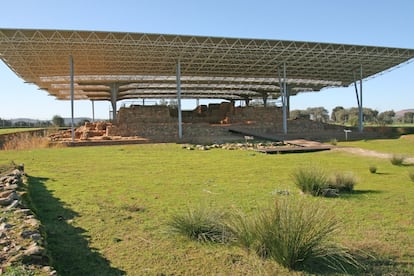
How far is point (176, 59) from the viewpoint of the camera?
33.6 meters

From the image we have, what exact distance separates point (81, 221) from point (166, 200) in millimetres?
2090

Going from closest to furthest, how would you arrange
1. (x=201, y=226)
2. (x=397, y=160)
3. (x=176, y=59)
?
(x=201, y=226) → (x=397, y=160) → (x=176, y=59)

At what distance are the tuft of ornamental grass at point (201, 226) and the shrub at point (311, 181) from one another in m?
3.34

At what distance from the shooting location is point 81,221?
20.8 ft

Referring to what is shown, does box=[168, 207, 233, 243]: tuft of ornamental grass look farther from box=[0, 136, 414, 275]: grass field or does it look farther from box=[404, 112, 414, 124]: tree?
box=[404, 112, 414, 124]: tree

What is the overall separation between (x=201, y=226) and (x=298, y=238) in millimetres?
1644

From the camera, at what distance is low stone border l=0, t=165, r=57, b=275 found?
3617mm

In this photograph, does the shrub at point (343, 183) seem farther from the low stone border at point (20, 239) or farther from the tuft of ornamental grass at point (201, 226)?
the low stone border at point (20, 239)

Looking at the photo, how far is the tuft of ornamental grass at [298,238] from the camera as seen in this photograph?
14.3ft

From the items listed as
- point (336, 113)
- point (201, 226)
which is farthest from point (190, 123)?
point (336, 113)

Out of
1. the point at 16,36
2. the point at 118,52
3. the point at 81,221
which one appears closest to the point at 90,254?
the point at 81,221

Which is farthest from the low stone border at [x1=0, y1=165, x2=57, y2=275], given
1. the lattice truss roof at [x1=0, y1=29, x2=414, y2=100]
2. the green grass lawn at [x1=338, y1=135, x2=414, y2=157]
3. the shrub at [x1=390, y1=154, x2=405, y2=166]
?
the lattice truss roof at [x1=0, y1=29, x2=414, y2=100]

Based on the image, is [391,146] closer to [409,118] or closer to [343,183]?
[343,183]

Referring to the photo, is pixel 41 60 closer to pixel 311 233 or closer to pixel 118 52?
pixel 118 52
